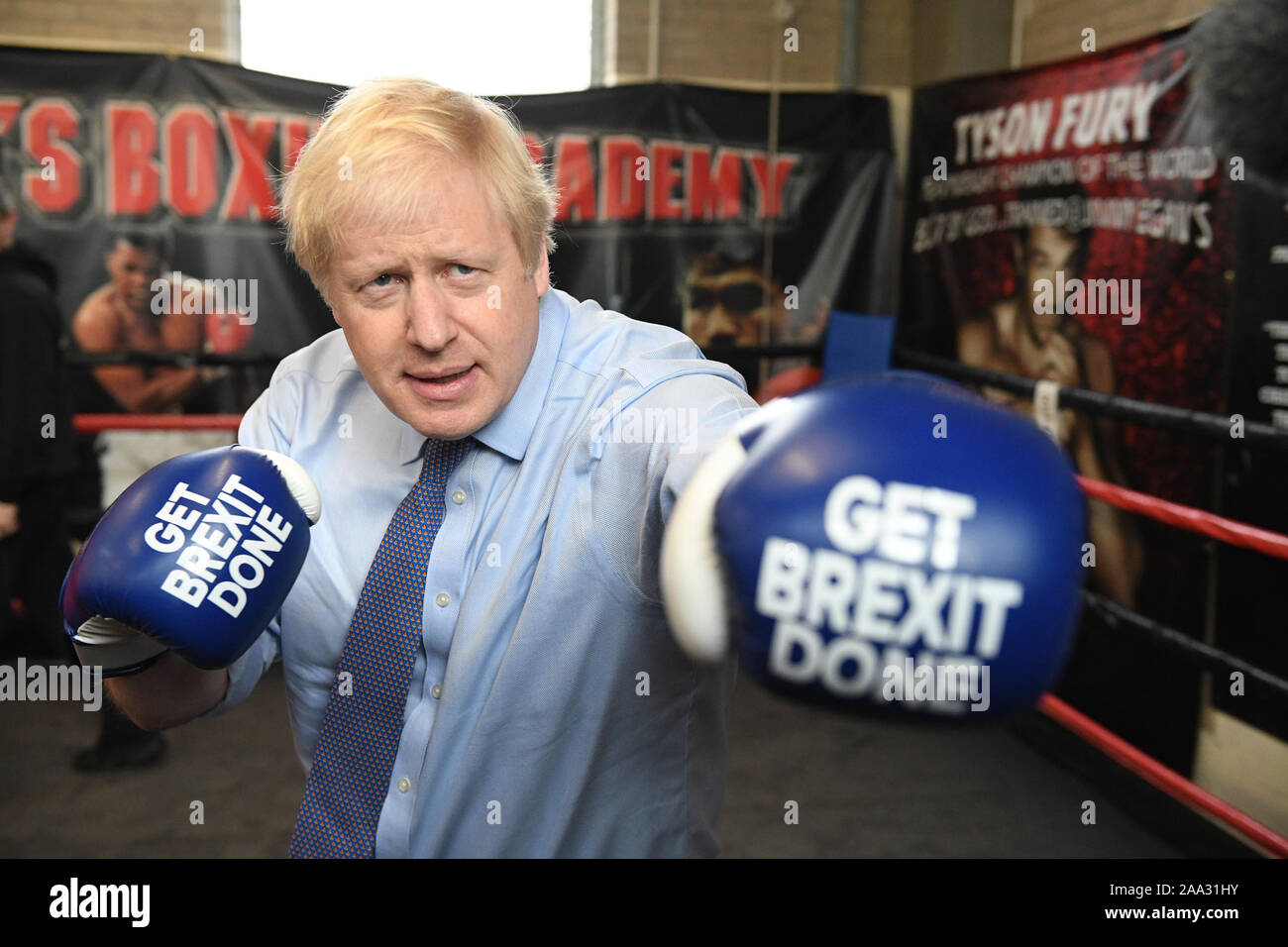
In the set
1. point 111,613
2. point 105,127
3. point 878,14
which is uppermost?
point 878,14

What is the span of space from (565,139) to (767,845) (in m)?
2.42

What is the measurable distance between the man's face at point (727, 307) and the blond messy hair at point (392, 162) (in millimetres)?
2950

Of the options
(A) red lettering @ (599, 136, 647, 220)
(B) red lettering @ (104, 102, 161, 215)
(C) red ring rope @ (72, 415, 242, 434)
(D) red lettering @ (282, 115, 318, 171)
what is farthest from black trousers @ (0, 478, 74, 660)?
(A) red lettering @ (599, 136, 647, 220)

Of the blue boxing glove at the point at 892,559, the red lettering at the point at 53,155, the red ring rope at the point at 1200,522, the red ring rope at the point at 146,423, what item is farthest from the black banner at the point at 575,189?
the blue boxing glove at the point at 892,559

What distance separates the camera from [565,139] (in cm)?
382

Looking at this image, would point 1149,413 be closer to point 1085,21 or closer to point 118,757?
point 1085,21

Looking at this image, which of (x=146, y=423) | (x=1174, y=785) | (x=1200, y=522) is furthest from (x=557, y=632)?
(x=146, y=423)

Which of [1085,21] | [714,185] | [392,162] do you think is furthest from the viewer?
[714,185]

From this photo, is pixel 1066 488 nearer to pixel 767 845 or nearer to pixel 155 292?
pixel 767 845

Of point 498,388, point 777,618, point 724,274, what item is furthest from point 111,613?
point 724,274

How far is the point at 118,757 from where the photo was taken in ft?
9.96

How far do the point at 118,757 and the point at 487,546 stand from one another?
8.03ft

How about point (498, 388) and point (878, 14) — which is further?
point (878, 14)

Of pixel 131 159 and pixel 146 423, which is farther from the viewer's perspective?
pixel 131 159
